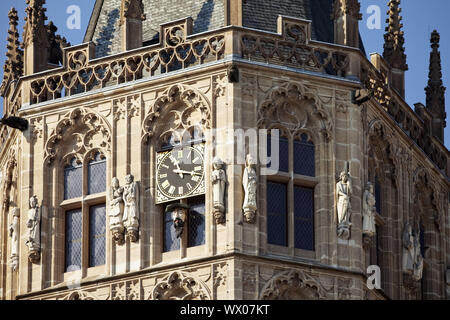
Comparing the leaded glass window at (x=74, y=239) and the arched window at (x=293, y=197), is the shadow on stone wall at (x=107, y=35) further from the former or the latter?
the arched window at (x=293, y=197)

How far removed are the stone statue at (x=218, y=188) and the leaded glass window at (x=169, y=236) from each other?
128cm

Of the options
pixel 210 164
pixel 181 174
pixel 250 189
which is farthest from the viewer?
pixel 181 174

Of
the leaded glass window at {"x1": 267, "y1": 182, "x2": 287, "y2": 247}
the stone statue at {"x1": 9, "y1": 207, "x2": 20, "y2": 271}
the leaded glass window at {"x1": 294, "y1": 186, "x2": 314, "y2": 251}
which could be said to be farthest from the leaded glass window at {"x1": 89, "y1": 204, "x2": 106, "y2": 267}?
the leaded glass window at {"x1": 294, "y1": 186, "x2": 314, "y2": 251}

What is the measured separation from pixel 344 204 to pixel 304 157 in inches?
62.1

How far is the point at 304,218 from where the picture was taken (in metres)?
79.4

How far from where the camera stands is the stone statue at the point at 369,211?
261 feet

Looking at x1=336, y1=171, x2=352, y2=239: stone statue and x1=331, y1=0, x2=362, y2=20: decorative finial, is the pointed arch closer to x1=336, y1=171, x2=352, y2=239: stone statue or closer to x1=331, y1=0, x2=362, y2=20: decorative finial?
x1=336, y1=171, x2=352, y2=239: stone statue

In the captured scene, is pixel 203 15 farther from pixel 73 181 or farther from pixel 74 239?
pixel 74 239

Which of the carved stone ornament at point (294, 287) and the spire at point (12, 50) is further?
the spire at point (12, 50)

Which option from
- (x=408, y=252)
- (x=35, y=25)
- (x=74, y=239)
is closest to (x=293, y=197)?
(x=408, y=252)

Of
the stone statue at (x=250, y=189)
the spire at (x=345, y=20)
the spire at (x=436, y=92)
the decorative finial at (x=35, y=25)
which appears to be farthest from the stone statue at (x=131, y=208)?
the spire at (x=436, y=92)

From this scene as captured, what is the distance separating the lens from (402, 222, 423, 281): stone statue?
8181 centimetres

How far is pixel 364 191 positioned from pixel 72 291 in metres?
7.21

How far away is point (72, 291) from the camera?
79.6m
